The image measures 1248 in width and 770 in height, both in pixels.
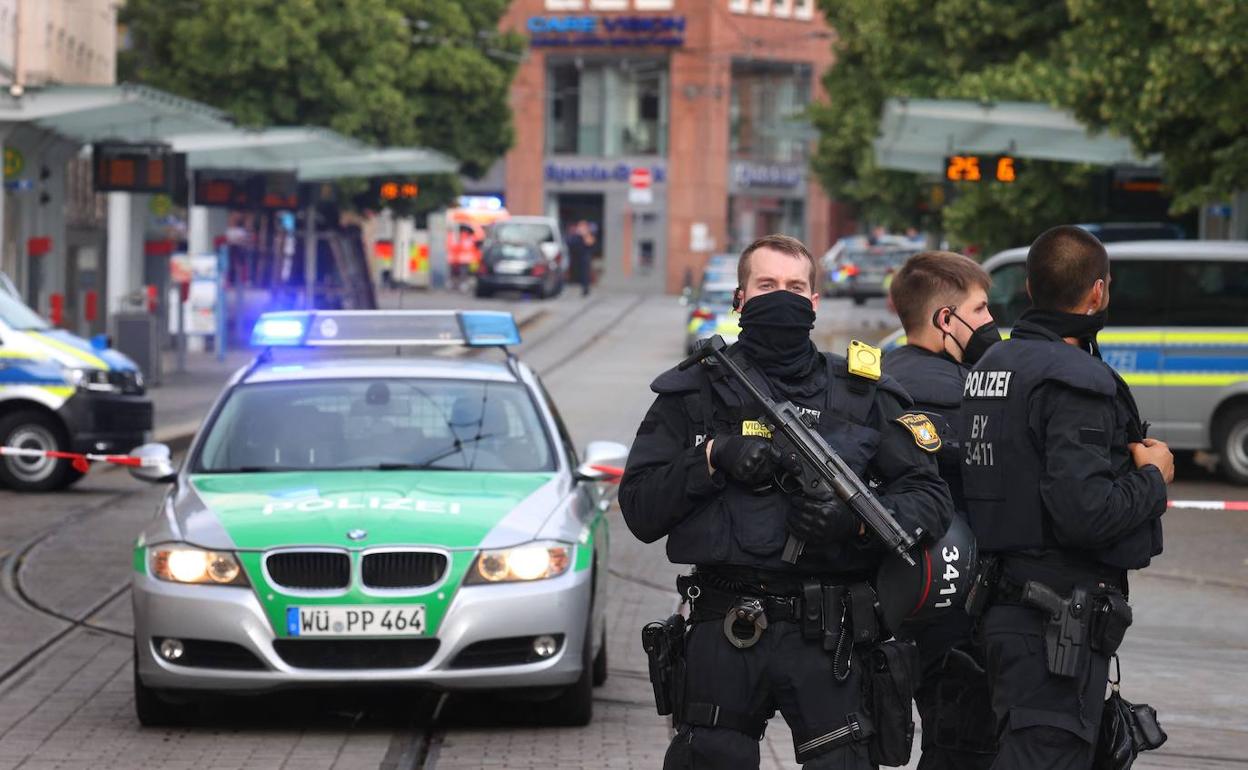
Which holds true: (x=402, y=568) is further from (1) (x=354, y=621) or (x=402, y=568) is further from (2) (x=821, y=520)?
(2) (x=821, y=520)

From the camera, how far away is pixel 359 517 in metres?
8.74

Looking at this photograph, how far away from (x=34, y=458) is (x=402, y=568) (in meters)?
10.8

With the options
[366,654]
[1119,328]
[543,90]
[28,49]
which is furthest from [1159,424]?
[543,90]

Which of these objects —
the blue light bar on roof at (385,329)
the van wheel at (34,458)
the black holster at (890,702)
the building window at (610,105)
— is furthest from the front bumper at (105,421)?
the building window at (610,105)

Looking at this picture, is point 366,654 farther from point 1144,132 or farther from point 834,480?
point 1144,132

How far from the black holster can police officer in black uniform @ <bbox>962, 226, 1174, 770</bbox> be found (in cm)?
40

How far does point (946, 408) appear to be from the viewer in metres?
6.72

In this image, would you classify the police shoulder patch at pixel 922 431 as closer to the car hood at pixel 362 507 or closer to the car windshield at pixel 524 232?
the car hood at pixel 362 507

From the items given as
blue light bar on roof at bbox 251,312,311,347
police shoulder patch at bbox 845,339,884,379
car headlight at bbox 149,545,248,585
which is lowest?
car headlight at bbox 149,545,248,585

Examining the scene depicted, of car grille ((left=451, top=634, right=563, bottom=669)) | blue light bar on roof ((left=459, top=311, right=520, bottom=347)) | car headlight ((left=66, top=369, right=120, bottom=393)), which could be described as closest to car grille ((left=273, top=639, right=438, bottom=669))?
car grille ((left=451, top=634, right=563, bottom=669))

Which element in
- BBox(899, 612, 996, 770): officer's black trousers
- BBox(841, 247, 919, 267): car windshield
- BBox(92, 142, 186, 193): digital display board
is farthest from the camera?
BBox(841, 247, 919, 267): car windshield

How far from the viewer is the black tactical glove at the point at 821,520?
16.9ft

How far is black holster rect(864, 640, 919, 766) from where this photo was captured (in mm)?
5320

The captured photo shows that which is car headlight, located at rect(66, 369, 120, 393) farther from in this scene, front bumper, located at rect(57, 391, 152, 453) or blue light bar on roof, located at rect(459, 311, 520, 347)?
blue light bar on roof, located at rect(459, 311, 520, 347)
